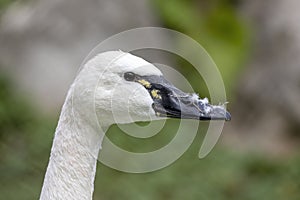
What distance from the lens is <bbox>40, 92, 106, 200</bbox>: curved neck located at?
2.16 meters

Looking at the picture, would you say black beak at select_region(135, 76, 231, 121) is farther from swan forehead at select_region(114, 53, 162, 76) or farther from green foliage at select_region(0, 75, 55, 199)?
green foliage at select_region(0, 75, 55, 199)

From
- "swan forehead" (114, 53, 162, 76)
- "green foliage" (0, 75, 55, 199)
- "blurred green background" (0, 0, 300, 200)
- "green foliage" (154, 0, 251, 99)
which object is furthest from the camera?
"green foliage" (154, 0, 251, 99)

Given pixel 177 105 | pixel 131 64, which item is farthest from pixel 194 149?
pixel 131 64

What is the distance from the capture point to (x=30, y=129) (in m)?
4.92

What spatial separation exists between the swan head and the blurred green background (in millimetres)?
2198

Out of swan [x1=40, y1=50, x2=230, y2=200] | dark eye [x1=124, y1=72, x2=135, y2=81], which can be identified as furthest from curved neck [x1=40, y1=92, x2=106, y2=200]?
dark eye [x1=124, y1=72, x2=135, y2=81]

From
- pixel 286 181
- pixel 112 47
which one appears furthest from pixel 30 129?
pixel 286 181

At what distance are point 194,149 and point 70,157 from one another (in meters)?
3.01

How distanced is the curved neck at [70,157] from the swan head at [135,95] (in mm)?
65

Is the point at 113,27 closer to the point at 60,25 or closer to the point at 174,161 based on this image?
the point at 60,25

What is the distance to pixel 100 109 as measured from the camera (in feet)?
7.03

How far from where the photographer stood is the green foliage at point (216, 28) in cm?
566

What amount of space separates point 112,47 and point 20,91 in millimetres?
Answer: 860

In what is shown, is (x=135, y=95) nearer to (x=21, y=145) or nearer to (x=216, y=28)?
(x=21, y=145)
